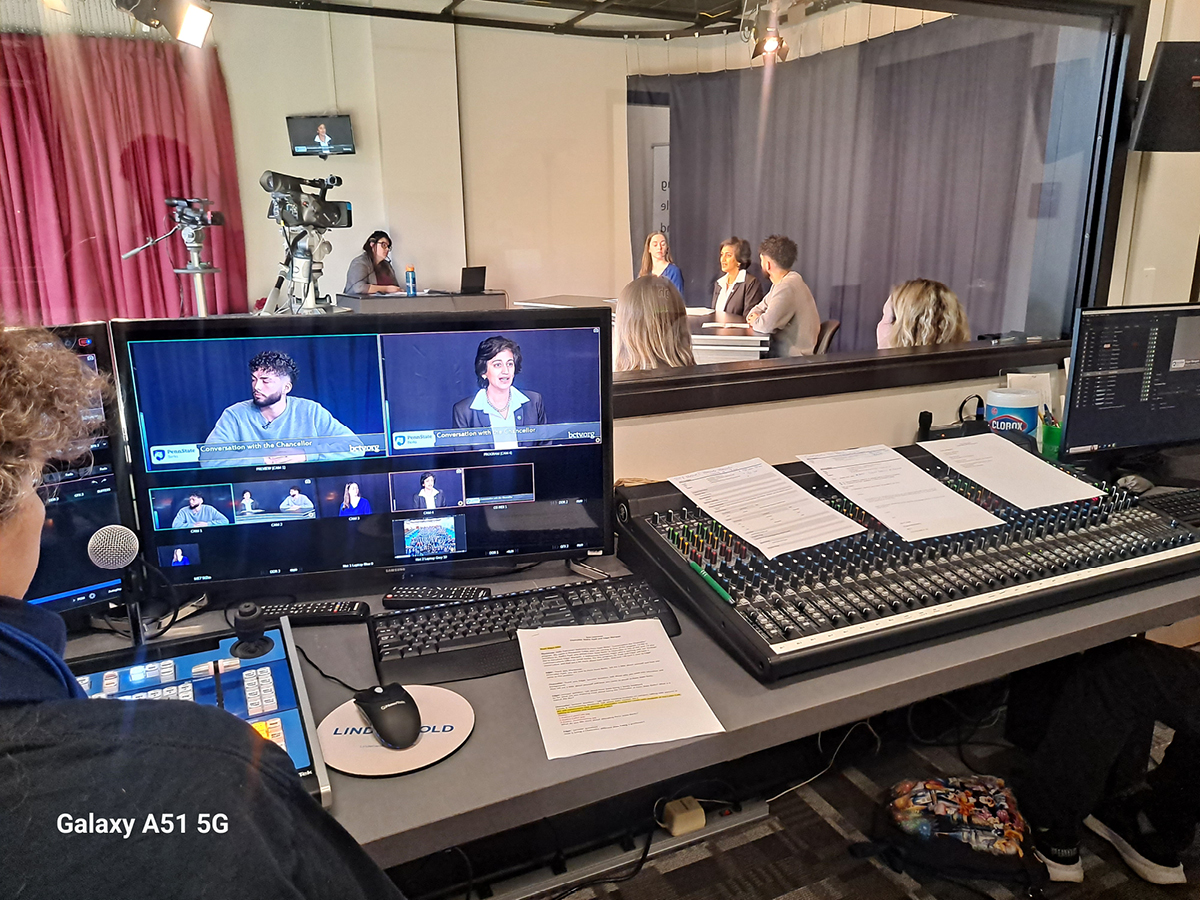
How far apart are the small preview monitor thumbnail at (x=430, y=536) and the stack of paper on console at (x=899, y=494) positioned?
2.00 feet

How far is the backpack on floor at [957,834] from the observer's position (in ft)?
5.08

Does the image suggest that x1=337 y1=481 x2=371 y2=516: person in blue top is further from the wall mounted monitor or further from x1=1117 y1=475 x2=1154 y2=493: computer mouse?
the wall mounted monitor

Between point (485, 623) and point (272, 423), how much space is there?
1.33ft

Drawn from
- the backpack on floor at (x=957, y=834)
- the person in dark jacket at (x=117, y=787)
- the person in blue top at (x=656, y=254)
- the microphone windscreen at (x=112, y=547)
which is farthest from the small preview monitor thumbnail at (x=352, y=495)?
the person in blue top at (x=656, y=254)

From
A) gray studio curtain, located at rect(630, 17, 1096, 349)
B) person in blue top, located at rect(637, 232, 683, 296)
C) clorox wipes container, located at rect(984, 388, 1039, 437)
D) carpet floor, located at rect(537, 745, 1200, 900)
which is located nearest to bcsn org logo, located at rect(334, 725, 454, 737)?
carpet floor, located at rect(537, 745, 1200, 900)

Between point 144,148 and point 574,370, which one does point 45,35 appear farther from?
point 574,370

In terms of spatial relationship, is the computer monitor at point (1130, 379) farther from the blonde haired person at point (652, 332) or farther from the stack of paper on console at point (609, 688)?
the stack of paper on console at point (609, 688)

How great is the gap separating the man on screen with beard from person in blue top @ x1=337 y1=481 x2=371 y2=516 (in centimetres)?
Answer: 6

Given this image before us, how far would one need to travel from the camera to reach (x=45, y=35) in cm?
291

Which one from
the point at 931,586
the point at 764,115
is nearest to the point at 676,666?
the point at 931,586

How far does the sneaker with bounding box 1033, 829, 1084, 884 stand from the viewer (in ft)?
5.15

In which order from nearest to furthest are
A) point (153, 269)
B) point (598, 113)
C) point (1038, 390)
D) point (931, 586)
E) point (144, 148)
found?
point (931, 586) → point (1038, 390) → point (153, 269) → point (144, 148) → point (598, 113)

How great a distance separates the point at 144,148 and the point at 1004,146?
335 cm

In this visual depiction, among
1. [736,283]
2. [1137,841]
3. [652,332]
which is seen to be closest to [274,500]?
[652,332]
